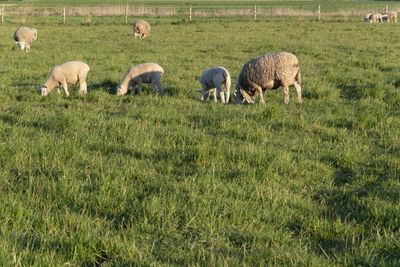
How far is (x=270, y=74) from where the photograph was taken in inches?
332

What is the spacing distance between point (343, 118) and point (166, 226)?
501 centimetres

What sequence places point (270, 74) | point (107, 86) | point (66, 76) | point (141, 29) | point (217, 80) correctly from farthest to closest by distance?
point (141, 29)
point (107, 86)
point (66, 76)
point (217, 80)
point (270, 74)

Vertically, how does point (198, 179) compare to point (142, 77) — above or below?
below

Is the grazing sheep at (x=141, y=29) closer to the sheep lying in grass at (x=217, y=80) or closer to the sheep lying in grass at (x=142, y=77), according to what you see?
the sheep lying in grass at (x=142, y=77)

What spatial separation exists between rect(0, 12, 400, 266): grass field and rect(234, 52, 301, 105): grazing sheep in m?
0.50

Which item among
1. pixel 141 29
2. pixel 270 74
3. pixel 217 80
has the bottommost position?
pixel 217 80

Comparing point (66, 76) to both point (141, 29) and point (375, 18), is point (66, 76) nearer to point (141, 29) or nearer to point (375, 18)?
point (141, 29)

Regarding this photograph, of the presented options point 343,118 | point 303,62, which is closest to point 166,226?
point 343,118

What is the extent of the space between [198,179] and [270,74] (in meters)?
4.85

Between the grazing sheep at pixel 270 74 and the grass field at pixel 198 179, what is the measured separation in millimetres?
497

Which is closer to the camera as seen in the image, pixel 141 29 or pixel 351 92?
pixel 351 92

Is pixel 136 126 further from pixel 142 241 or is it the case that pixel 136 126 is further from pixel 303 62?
pixel 303 62

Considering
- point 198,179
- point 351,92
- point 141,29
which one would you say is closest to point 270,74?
point 351,92

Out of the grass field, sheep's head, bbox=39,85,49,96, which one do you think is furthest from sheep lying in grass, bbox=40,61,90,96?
the grass field
